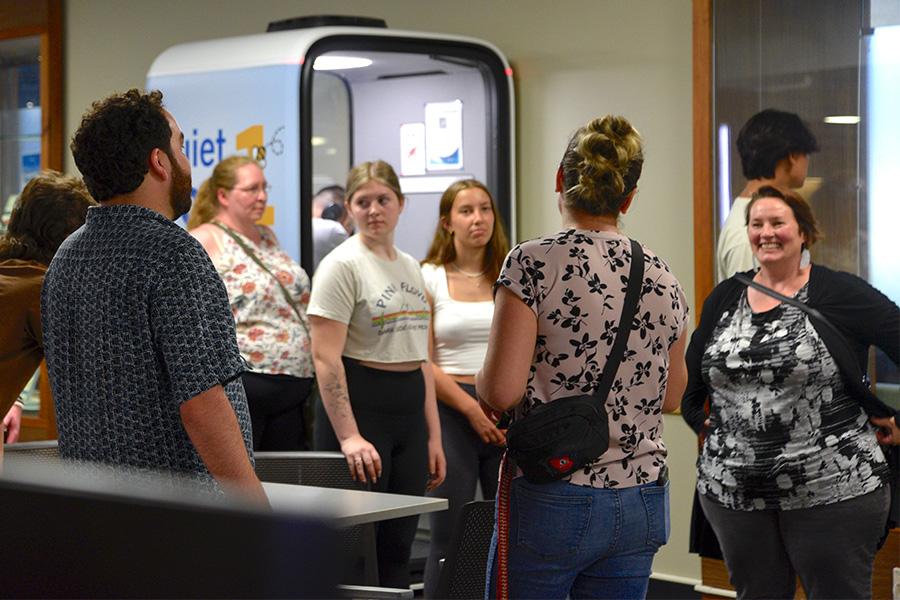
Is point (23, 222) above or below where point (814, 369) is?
above

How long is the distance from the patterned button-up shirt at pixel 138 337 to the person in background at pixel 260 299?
6.74 ft

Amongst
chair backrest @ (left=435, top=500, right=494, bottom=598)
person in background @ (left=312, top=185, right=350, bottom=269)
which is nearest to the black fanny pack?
chair backrest @ (left=435, top=500, right=494, bottom=598)

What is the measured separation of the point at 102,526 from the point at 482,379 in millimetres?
1605

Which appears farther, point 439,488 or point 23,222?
point 439,488

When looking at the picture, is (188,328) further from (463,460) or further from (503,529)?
(463,460)

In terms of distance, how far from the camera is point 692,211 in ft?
15.6

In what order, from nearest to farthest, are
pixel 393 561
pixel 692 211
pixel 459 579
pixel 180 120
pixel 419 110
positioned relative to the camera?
1. pixel 459 579
2. pixel 393 561
3. pixel 692 211
4. pixel 180 120
5. pixel 419 110

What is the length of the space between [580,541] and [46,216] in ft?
4.61

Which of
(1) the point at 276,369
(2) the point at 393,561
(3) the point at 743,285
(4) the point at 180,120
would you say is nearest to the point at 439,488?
(2) the point at 393,561

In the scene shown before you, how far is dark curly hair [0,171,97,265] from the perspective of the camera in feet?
9.00

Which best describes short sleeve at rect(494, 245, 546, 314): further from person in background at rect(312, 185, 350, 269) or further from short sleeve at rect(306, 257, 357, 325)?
person in background at rect(312, 185, 350, 269)

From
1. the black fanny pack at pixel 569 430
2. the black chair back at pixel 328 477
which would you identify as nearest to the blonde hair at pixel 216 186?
the black chair back at pixel 328 477

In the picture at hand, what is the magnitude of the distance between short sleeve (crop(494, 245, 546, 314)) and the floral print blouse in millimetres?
2101

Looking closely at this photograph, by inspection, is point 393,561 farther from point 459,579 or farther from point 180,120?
point 180,120
